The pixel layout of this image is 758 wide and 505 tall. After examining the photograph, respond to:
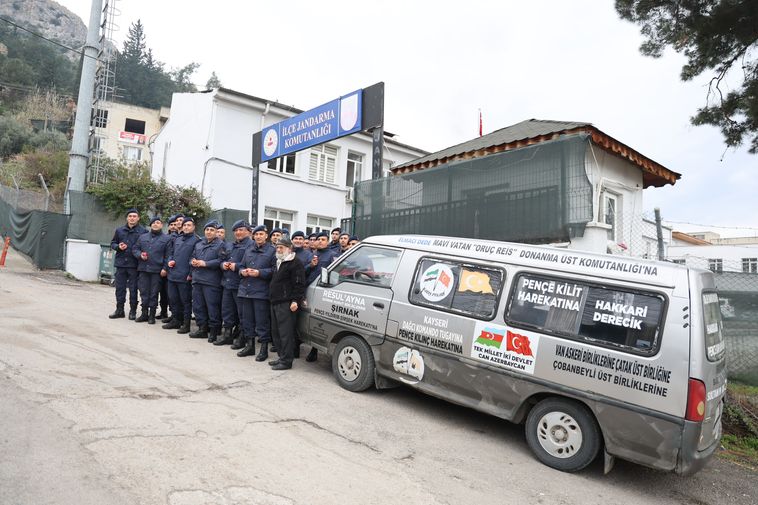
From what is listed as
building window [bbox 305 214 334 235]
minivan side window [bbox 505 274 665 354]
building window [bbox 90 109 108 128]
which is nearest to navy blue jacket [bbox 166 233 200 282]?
minivan side window [bbox 505 274 665 354]

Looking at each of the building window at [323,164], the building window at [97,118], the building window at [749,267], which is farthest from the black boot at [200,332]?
the building window at [97,118]

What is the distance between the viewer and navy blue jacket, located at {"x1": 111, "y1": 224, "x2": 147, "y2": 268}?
8.29 m

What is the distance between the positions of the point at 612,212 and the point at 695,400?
559 cm

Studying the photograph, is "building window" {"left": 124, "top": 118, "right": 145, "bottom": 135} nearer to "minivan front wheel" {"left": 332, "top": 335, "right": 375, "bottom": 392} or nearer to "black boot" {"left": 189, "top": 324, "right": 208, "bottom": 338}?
"black boot" {"left": 189, "top": 324, "right": 208, "bottom": 338}

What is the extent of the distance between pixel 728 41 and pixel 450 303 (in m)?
4.98

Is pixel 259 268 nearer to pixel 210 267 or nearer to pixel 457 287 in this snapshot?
pixel 210 267

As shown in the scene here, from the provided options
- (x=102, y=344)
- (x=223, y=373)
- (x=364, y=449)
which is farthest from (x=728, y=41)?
(x=102, y=344)

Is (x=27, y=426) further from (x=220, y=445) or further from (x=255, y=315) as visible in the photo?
(x=255, y=315)

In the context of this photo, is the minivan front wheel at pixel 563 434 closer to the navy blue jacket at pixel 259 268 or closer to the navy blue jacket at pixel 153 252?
the navy blue jacket at pixel 259 268

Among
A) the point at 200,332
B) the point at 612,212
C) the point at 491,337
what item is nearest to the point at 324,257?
the point at 200,332

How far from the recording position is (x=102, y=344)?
6.32 m

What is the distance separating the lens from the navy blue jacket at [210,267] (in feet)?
23.3

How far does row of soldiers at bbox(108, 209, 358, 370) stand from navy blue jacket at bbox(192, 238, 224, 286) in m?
0.01

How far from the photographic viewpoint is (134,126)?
5106cm
